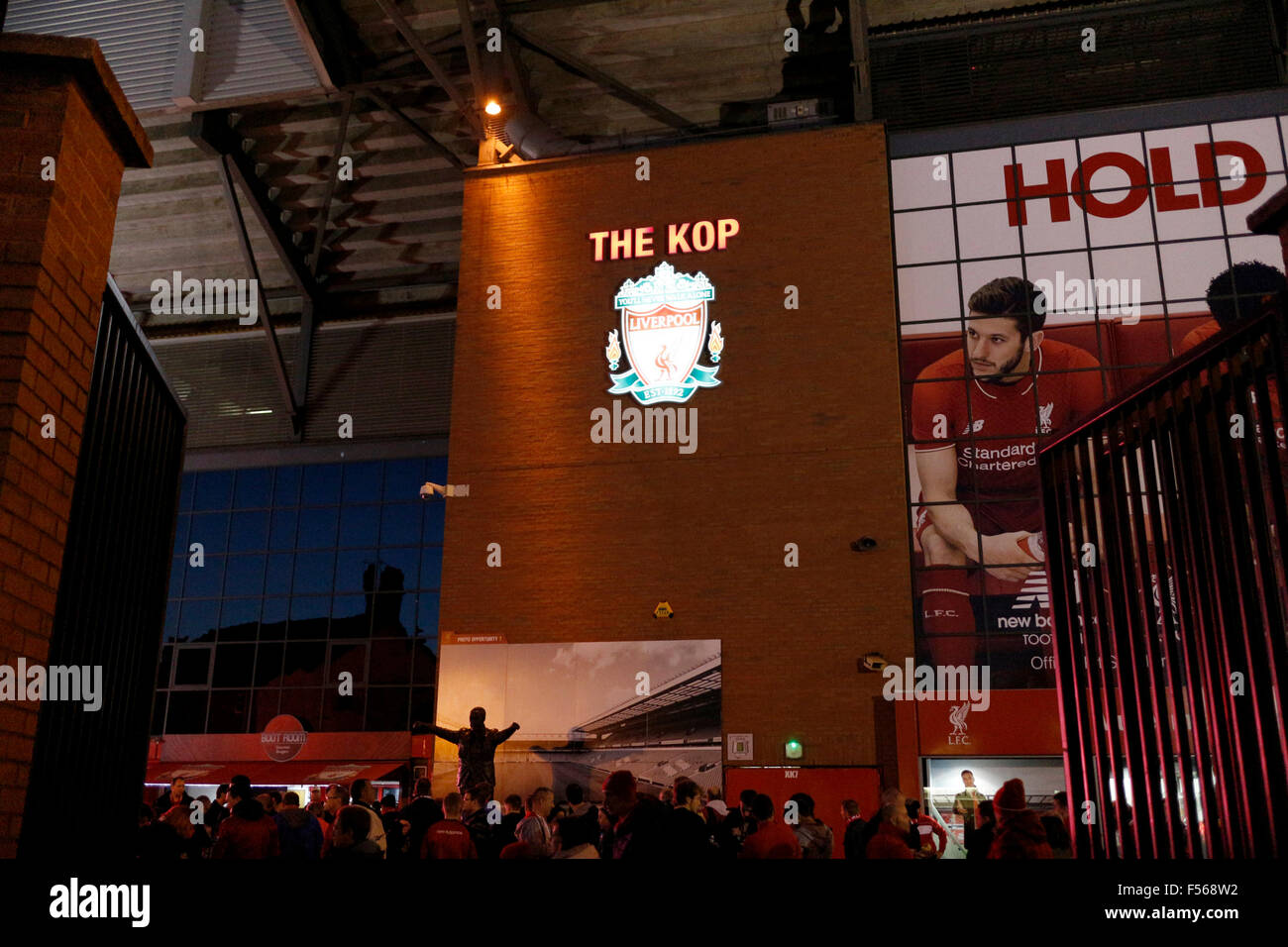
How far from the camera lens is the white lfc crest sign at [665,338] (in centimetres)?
1800

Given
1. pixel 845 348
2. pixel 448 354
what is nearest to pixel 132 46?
pixel 448 354

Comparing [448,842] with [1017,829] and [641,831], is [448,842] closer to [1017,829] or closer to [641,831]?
[641,831]

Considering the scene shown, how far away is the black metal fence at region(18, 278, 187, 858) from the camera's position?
360 centimetres

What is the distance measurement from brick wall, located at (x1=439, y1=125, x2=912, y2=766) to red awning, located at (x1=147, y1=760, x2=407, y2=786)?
1028cm

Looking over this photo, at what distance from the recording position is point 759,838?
6859 millimetres

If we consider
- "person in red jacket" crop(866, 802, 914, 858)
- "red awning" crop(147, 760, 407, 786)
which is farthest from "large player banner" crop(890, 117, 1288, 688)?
"red awning" crop(147, 760, 407, 786)

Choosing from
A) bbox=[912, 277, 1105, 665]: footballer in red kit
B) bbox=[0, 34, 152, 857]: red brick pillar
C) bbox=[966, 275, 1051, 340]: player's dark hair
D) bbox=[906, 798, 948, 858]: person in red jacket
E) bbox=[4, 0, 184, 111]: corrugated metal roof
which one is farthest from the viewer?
bbox=[4, 0, 184, 111]: corrugated metal roof

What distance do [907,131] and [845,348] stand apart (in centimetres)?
473

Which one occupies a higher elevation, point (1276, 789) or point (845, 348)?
point (845, 348)

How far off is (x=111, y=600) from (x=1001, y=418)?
15.9 m

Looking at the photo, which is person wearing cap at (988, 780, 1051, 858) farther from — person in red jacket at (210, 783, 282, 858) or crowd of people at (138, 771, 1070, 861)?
person in red jacket at (210, 783, 282, 858)

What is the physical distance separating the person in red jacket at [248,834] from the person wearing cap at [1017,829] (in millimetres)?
4978

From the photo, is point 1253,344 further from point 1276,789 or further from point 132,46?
point 132,46
